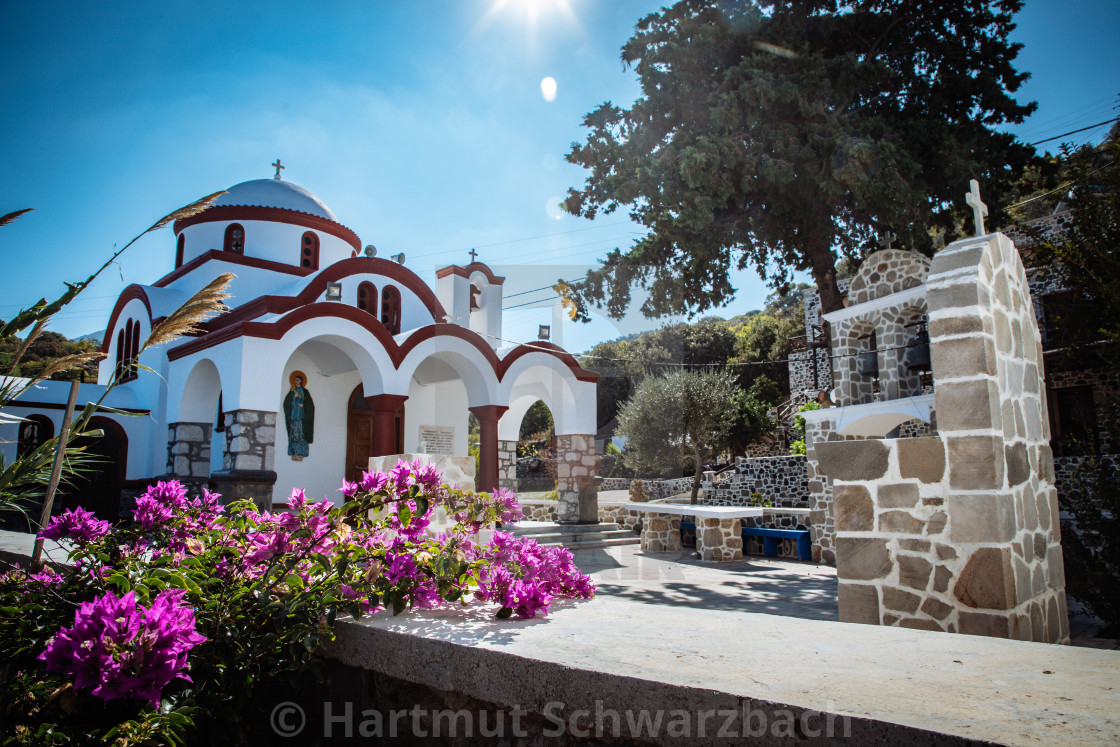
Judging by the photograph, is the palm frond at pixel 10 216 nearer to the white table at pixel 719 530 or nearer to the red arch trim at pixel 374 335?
the red arch trim at pixel 374 335

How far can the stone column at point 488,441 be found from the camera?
42.2 ft

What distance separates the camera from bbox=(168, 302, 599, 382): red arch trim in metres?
9.40

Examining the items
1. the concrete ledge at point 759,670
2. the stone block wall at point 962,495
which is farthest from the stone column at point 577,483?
the concrete ledge at point 759,670

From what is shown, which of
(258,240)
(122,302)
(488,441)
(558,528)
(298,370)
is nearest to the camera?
(298,370)

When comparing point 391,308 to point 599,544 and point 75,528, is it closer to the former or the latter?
point 599,544

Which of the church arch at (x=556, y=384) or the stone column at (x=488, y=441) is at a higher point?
the church arch at (x=556, y=384)

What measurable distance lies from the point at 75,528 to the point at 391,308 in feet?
35.5

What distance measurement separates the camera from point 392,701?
2275 mm

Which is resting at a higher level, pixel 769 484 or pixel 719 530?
pixel 769 484

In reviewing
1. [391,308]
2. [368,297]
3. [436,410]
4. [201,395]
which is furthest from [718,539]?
[201,395]

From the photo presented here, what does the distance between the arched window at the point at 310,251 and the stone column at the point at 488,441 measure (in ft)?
15.4

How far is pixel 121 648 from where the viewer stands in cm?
162

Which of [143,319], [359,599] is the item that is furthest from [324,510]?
[143,319]

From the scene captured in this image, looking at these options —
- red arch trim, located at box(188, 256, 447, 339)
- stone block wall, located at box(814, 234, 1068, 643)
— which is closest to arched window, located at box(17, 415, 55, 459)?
red arch trim, located at box(188, 256, 447, 339)
